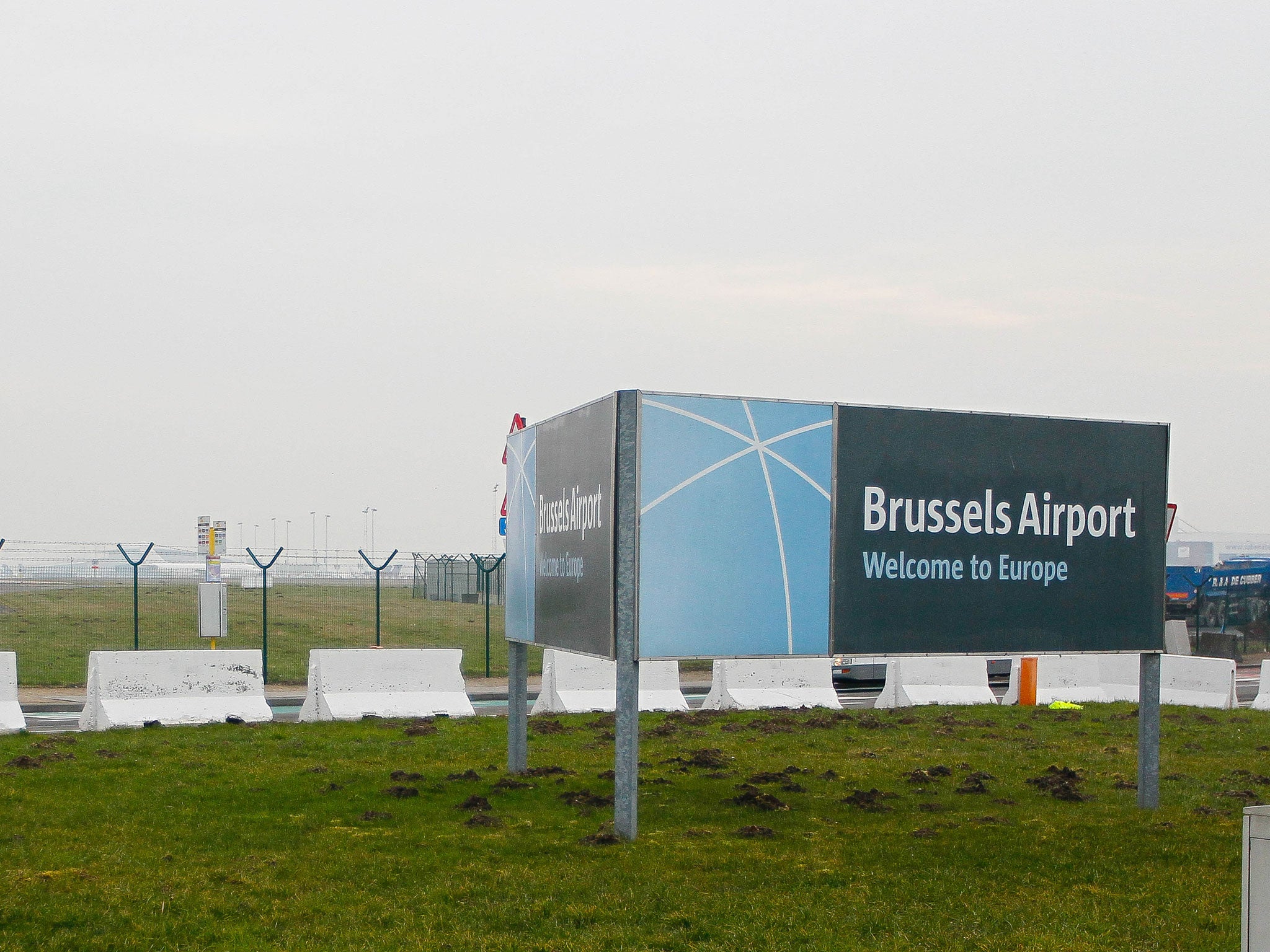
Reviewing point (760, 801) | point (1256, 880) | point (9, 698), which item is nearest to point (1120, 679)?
point (760, 801)

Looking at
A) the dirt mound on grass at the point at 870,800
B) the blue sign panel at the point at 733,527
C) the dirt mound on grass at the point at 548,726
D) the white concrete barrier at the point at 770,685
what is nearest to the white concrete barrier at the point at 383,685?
the dirt mound on grass at the point at 548,726

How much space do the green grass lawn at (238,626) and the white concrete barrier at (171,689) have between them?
6571 mm

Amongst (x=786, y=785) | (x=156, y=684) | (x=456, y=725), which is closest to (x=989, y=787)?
(x=786, y=785)

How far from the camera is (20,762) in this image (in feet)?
41.6

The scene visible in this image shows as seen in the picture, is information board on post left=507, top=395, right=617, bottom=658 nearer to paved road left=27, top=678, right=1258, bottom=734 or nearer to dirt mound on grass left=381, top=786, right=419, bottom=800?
dirt mound on grass left=381, top=786, right=419, bottom=800

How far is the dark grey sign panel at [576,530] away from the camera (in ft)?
32.1

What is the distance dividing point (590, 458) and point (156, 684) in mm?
8979

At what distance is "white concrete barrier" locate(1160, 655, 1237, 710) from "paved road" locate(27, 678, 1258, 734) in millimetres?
1844

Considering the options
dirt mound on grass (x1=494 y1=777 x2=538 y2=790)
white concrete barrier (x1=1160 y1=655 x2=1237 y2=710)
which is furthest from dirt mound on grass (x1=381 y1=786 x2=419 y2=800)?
white concrete barrier (x1=1160 y1=655 x2=1237 y2=710)

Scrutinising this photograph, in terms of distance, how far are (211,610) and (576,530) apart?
12.4 metres

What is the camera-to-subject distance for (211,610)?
21125 millimetres

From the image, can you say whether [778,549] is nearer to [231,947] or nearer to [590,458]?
[590,458]

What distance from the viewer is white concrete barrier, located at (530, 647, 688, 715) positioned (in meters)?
18.4

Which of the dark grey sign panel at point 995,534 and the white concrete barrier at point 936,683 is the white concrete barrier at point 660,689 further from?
the dark grey sign panel at point 995,534
